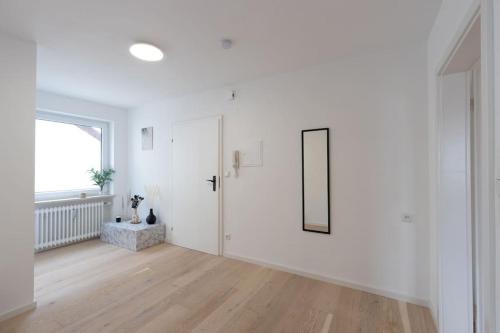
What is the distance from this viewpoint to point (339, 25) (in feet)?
6.10

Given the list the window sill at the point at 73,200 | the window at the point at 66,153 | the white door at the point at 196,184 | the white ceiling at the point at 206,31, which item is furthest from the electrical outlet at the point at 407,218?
the window at the point at 66,153

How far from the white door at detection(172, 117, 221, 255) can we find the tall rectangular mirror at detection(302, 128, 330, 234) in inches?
50.1

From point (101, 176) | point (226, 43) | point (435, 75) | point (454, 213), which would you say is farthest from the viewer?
point (101, 176)

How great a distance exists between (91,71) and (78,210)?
2.32m

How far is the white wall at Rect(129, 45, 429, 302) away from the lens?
210 centimetres

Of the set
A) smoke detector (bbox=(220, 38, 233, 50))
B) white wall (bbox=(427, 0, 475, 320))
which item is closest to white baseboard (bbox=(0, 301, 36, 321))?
smoke detector (bbox=(220, 38, 233, 50))

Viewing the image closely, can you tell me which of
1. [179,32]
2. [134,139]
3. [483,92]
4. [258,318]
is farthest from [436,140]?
[134,139]

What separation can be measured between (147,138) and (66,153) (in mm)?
1286

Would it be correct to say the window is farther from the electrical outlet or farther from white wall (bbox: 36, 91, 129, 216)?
the electrical outlet

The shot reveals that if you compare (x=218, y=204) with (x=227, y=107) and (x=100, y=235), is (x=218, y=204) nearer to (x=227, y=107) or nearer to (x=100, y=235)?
(x=227, y=107)

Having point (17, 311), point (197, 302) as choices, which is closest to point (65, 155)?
point (17, 311)

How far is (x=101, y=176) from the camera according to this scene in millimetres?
4043

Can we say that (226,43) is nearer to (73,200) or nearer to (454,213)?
(454,213)

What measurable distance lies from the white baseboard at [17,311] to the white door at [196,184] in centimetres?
182
